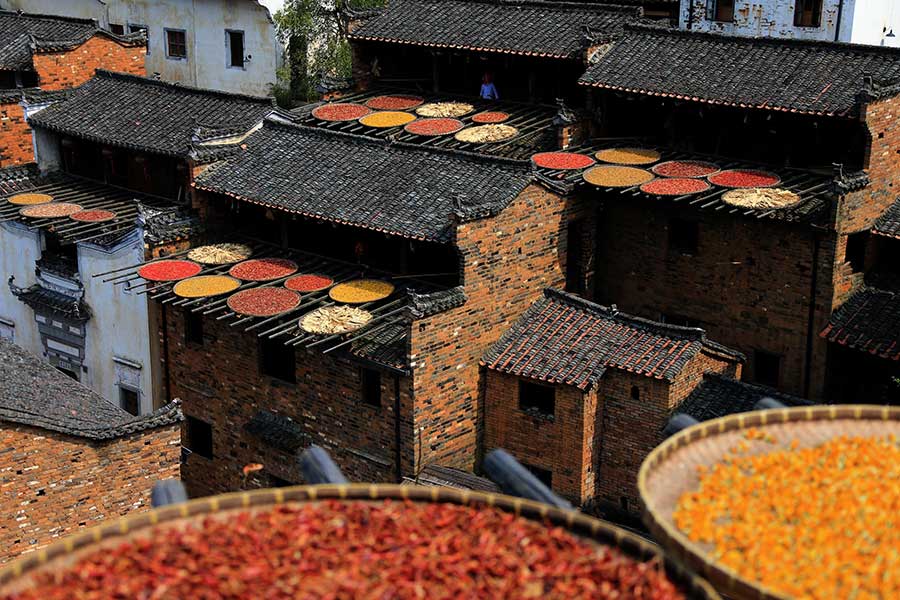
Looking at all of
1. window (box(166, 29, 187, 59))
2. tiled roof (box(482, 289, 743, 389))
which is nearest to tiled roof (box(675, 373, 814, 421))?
tiled roof (box(482, 289, 743, 389))

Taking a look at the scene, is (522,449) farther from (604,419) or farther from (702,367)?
(702,367)

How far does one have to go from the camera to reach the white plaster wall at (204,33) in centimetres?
5272

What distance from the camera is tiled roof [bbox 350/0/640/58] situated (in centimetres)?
3850

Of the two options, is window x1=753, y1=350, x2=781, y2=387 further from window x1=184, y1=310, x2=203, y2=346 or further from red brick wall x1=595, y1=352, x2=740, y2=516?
window x1=184, y1=310, x2=203, y2=346

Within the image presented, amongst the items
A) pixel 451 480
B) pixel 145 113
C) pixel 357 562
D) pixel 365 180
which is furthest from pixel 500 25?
pixel 357 562

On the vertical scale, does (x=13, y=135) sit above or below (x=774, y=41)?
below

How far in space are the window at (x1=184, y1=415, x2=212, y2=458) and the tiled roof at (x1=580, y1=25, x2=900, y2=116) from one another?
46.3 feet

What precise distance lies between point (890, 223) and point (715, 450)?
59.0 feet

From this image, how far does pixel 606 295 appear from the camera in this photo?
34812mm

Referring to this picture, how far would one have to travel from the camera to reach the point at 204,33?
54281mm

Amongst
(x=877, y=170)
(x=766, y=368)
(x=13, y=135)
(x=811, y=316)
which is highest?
(x=877, y=170)

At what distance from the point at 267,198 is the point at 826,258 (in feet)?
46.2

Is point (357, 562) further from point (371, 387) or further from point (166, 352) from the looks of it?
point (166, 352)

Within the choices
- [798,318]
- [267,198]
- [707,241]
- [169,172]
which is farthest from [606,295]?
[169,172]
